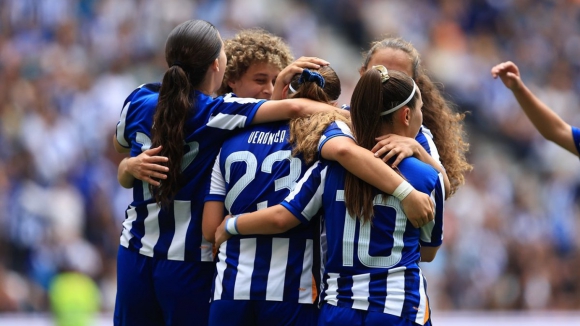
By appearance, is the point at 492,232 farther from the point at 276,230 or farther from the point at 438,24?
the point at 276,230

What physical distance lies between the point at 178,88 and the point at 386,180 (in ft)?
3.40

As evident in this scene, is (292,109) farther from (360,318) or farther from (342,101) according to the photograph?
(342,101)

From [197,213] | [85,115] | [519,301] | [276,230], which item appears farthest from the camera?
[519,301]

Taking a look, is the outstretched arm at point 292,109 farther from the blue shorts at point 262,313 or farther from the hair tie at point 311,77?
the blue shorts at point 262,313

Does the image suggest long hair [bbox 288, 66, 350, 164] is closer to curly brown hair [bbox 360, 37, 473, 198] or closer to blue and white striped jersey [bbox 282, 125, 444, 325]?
blue and white striped jersey [bbox 282, 125, 444, 325]

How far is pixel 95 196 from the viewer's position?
8836 millimetres

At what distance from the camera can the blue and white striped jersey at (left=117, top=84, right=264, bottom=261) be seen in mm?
3633

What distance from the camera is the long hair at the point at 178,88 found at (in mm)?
3590

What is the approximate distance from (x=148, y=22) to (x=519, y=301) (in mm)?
5547

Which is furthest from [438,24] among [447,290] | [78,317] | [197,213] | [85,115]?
[197,213]

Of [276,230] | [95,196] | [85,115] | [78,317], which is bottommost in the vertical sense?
[78,317]

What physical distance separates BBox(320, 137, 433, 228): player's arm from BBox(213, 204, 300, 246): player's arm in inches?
12.8

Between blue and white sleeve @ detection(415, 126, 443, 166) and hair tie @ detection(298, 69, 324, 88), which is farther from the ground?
hair tie @ detection(298, 69, 324, 88)

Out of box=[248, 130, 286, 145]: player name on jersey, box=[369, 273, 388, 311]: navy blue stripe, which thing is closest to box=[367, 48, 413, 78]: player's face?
box=[248, 130, 286, 145]: player name on jersey
